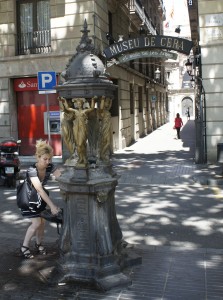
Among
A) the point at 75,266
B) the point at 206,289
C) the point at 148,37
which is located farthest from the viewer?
the point at 148,37

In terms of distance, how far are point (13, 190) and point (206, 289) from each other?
749cm

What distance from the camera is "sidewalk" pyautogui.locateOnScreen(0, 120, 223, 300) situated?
15.2 ft

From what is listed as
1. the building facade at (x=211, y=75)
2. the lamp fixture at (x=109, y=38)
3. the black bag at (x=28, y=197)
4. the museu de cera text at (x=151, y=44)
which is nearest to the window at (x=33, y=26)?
the lamp fixture at (x=109, y=38)

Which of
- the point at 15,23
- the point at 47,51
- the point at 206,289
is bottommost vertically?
the point at 206,289

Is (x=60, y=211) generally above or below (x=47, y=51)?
below

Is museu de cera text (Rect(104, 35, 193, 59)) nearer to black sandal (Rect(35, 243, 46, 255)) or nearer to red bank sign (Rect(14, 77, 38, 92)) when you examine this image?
red bank sign (Rect(14, 77, 38, 92))

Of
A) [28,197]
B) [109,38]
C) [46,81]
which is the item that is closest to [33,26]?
[109,38]

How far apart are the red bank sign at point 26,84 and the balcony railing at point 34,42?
1038 mm

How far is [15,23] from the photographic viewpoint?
16406 millimetres

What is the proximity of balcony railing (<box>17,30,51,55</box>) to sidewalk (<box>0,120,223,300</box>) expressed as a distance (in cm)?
671

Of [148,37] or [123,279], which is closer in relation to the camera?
[123,279]

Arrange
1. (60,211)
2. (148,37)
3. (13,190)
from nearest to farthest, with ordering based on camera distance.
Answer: (60,211) → (13,190) → (148,37)

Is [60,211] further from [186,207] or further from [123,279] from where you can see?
[186,207]

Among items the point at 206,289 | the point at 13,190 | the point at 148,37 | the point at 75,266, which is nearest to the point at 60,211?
the point at 75,266
